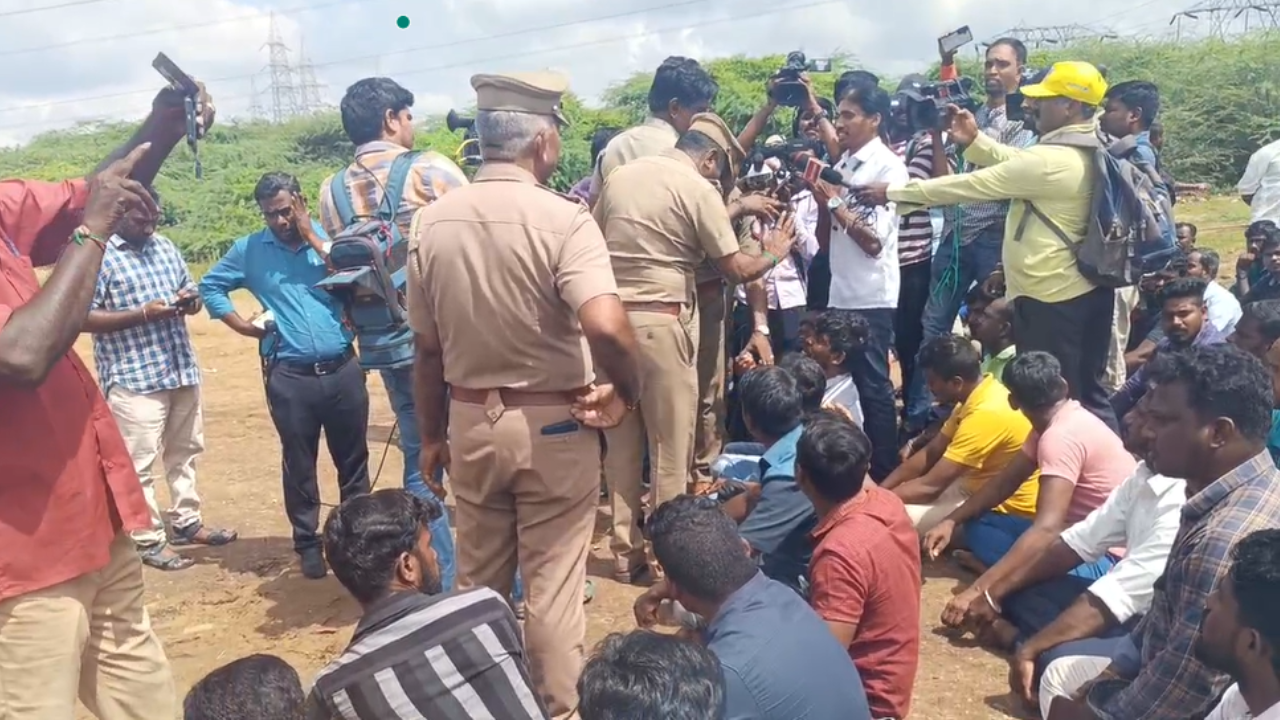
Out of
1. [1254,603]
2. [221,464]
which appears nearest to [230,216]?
[221,464]

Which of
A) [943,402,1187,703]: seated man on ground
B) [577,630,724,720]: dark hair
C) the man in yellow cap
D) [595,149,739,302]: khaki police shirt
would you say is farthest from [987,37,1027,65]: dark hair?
[577,630,724,720]: dark hair

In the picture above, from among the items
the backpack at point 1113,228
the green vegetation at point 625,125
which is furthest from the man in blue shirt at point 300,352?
the green vegetation at point 625,125

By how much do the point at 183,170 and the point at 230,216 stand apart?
13.6ft

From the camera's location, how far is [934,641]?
420cm

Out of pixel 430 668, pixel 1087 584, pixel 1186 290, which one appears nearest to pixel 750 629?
pixel 430 668

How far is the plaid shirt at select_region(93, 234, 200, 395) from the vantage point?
16.7 ft

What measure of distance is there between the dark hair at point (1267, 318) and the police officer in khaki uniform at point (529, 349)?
299cm

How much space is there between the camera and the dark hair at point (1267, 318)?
4551 millimetres

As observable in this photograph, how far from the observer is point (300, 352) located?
194 inches

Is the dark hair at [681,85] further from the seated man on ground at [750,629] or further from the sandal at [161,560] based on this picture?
the sandal at [161,560]

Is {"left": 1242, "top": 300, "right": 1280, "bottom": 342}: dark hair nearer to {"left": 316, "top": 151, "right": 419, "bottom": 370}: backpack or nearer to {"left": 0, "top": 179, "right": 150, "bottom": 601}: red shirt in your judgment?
{"left": 316, "top": 151, "right": 419, "bottom": 370}: backpack

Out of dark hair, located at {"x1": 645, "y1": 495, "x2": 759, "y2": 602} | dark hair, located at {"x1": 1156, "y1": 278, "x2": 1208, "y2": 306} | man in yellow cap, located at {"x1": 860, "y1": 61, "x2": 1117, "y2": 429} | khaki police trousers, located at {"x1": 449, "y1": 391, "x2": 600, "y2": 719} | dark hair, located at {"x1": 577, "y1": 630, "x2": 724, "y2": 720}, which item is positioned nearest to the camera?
dark hair, located at {"x1": 577, "y1": 630, "x2": 724, "y2": 720}

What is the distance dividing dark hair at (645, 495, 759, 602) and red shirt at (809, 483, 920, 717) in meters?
0.39

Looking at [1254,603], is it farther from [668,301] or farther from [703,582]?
[668,301]
